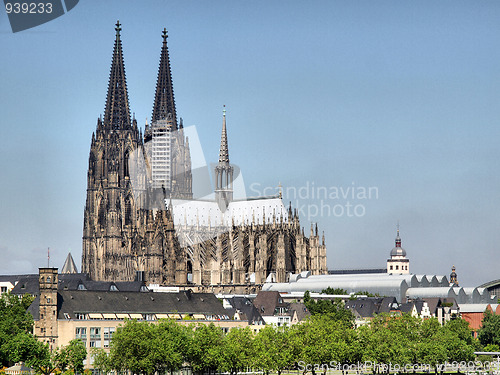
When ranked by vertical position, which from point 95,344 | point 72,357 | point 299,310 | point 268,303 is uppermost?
point 268,303

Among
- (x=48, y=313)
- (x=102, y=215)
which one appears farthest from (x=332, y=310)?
(x=102, y=215)

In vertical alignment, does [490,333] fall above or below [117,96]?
below

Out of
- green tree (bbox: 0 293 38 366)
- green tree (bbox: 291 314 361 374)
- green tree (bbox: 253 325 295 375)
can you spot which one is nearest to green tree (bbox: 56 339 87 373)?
green tree (bbox: 0 293 38 366)

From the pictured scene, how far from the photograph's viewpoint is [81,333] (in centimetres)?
9788

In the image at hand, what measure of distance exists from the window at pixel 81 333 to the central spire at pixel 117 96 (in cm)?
9475

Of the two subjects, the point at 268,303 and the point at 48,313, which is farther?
the point at 268,303

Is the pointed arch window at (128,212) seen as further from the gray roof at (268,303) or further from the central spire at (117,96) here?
the gray roof at (268,303)

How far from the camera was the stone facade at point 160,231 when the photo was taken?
18100 centimetres

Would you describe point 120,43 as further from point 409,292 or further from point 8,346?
point 8,346

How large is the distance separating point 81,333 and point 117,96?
9740cm

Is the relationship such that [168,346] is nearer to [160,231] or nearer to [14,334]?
[14,334]

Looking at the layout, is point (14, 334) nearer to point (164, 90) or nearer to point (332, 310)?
point (332, 310)

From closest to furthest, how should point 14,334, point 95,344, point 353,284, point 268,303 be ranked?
1. point 14,334
2. point 95,344
3. point 268,303
4. point 353,284

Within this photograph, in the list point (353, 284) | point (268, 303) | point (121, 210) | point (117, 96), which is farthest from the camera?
point (117, 96)
